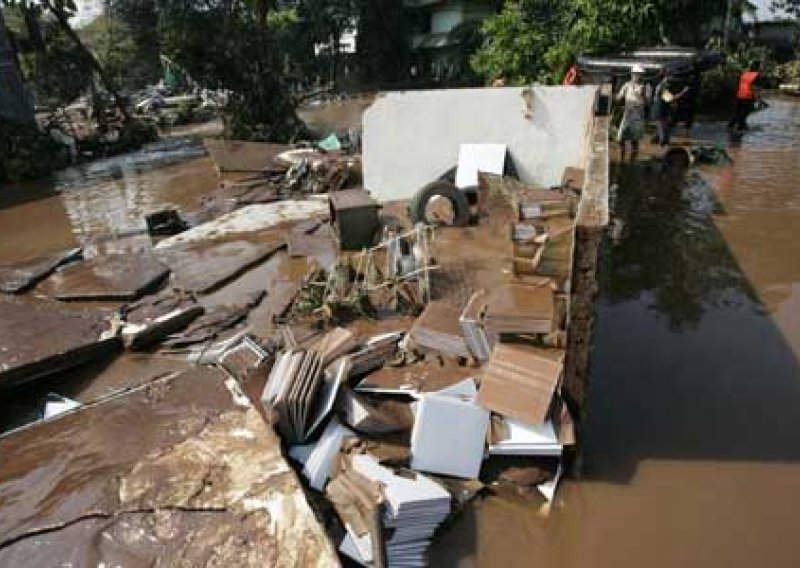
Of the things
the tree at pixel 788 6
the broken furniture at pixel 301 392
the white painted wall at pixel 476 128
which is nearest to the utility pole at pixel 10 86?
the white painted wall at pixel 476 128

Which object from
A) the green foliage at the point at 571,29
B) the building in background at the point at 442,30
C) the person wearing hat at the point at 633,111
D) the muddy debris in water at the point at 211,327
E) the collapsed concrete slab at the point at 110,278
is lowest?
the muddy debris in water at the point at 211,327

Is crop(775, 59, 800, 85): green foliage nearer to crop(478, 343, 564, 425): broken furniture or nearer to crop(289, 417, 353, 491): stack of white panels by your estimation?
crop(478, 343, 564, 425): broken furniture

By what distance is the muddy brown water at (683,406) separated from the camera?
4.12 m

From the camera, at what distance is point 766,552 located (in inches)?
156

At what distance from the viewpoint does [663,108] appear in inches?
577

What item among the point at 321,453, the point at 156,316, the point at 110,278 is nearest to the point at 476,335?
the point at 321,453

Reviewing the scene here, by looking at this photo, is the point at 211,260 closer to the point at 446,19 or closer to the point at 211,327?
the point at 211,327

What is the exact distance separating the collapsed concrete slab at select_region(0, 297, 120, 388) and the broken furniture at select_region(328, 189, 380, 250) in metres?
3.21

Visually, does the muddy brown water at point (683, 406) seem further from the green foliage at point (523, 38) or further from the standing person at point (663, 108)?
the green foliage at point (523, 38)

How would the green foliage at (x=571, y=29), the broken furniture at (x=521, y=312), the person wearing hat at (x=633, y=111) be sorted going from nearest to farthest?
the broken furniture at (x=521, y=312) → the person wearing hat at (x=633, y=111) → the green foliage at (x=571, y=29)

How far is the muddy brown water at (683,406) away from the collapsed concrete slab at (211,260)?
0.32 meters

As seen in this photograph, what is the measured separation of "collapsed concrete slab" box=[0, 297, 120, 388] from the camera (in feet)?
20.1

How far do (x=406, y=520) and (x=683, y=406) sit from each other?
2769 mm

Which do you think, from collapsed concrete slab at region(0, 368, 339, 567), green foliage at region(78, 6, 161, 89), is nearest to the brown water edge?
collapsed concrete slab at region(0, 368, 339, 567)
